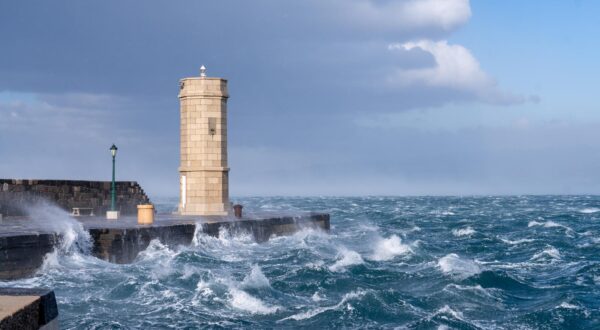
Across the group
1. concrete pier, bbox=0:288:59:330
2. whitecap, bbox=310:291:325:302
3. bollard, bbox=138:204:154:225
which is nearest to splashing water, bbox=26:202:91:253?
bollard, bbox=138:204:154:225

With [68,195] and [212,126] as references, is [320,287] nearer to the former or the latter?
[212,126]

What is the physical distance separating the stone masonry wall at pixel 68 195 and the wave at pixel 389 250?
1046 cm

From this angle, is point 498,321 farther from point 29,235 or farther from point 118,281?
point 29,235

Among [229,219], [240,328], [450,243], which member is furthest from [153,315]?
[450,243]

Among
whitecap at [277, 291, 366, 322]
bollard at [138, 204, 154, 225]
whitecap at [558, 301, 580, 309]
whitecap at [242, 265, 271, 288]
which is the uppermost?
bollard at [138, 204, 154, 225]

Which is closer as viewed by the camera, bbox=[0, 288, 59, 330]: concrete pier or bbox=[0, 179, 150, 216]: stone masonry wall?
bbox=[0, 288, 59, 330]: concrete pier

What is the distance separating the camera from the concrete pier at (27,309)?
24.5 feet

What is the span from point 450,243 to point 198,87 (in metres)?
10.8

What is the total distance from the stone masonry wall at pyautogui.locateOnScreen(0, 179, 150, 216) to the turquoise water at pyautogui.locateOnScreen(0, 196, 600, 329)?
6.66 meters

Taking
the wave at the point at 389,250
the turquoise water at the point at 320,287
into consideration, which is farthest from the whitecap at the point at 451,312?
the wave at the point at 389,250

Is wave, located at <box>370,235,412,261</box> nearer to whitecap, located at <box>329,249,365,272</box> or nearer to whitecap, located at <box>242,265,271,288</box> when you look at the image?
whitecap, located at <box>329,249,365,272</box>

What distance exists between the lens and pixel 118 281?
1881 centimetres

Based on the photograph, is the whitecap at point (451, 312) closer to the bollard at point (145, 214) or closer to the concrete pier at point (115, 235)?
the concrete pier at point (115, 235)

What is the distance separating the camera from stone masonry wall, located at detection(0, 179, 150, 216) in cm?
2895
